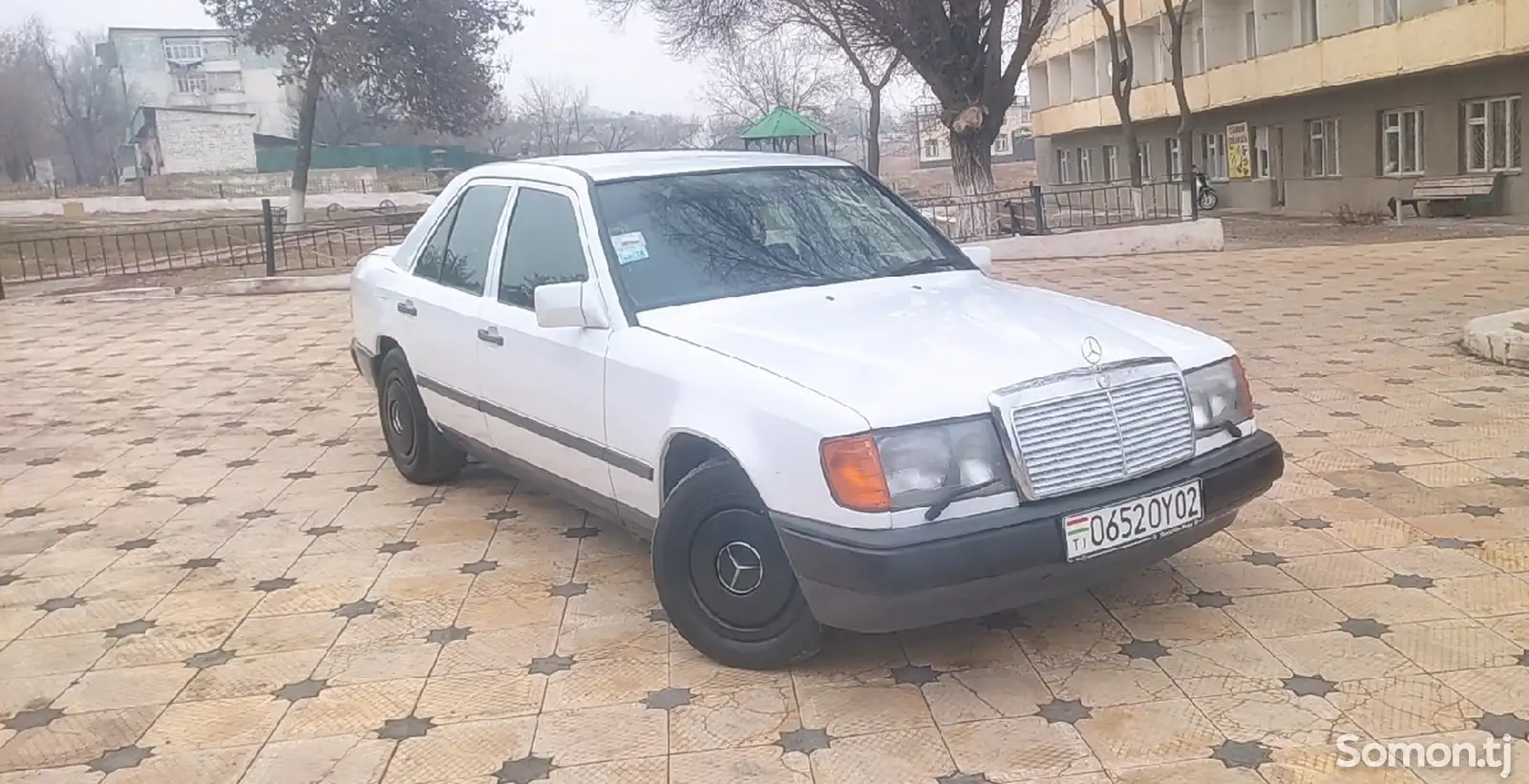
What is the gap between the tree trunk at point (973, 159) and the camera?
65.2ft

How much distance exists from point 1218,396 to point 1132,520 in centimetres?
64

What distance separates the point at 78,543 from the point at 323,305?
932 cm

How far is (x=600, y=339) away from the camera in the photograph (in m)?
4.10

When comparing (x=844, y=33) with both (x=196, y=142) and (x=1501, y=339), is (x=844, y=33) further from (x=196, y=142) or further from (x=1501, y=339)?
(x=196, y=142)

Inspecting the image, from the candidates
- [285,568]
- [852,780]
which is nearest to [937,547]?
[852,780]

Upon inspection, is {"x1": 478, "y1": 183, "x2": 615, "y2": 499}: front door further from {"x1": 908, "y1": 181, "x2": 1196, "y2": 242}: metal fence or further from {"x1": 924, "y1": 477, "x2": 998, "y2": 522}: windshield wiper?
{"x1": 908, "y1": 181, "x2": 1196, "y2": 242}: metal fence

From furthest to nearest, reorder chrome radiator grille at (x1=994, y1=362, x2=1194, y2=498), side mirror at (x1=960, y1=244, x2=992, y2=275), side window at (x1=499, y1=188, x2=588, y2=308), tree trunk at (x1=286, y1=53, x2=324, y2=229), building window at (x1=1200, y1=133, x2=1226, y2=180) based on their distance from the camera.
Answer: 1. tree trunk at (x1=286, y1=53, x2=324, y2=229)
2. building window at (x1=1200, y1=133, x2=1226, y2=180)
3. side mirror at (x1=960, y1=244, x2=992, y2=275)
4. side window at (x1=499, y1=188, x2=588, y2=308)
5. chrome radiator grille at (x1=994, y1=362, x2=1194, y2=498)

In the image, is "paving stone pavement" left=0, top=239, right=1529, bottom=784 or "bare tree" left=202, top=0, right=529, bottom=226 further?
"bare tree" left=202, top=0, right=529, bottom=226

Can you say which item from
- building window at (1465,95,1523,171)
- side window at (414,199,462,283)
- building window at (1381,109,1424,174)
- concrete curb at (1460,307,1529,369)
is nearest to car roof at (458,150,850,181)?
side window at (414,199,462,283)

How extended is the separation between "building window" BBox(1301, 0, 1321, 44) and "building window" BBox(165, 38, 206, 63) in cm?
7656

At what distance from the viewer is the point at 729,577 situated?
3.65 metres

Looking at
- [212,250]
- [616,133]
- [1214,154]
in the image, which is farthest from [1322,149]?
[616,133]

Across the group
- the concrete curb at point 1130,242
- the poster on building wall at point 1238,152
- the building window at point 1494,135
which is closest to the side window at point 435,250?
the concrete curb at point 1130,242

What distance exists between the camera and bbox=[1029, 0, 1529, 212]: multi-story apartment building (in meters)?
19.8
